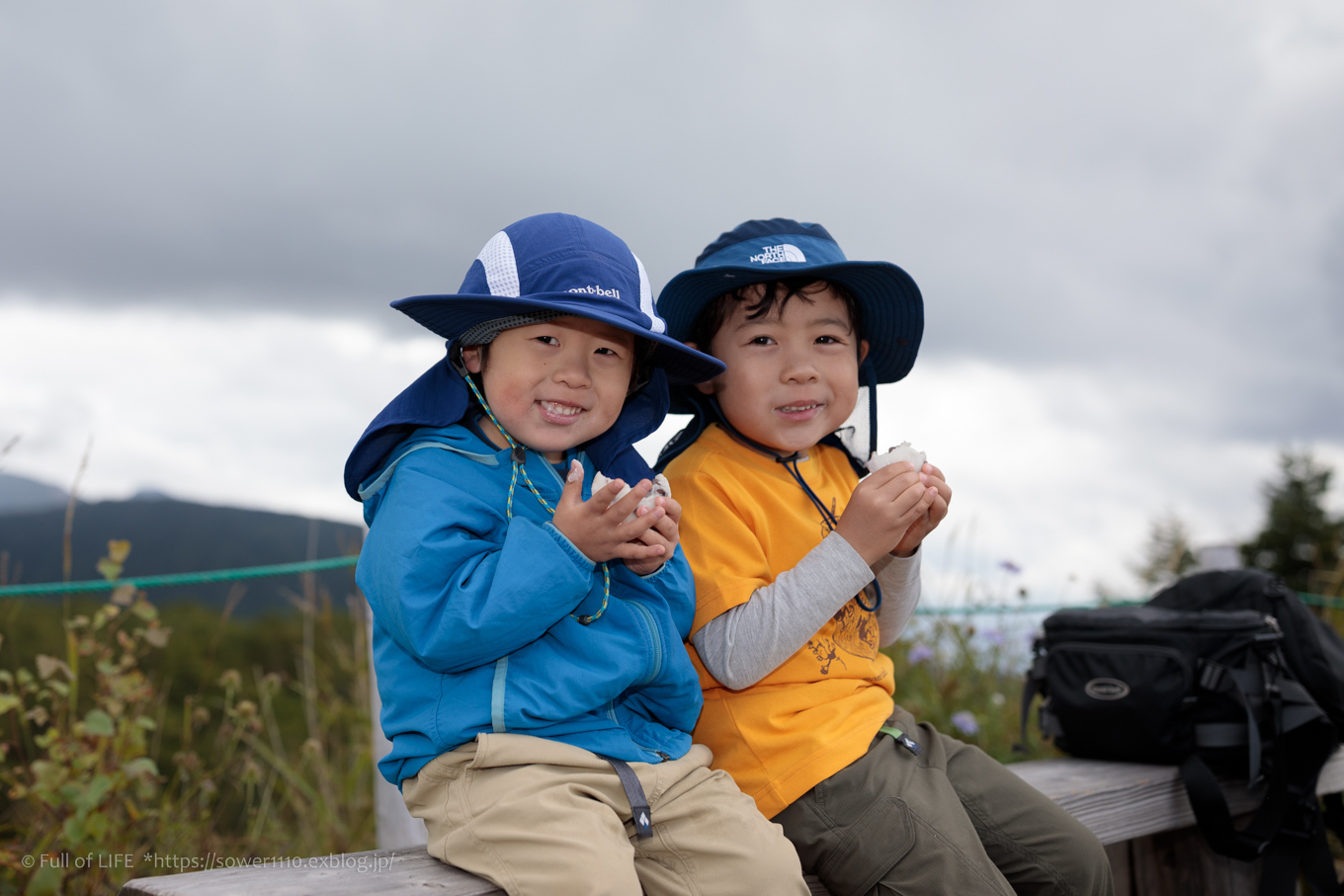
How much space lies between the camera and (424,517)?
1.68 meters

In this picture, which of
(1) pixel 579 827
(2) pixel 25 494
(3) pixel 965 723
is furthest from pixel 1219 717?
(2) pixel 25 494

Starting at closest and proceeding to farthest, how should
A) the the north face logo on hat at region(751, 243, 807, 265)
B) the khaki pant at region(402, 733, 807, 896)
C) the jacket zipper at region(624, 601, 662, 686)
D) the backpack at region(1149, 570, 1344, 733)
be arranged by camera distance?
1. the khaki pant at region(402, 733, 807, 896)
2. the jacket zipper at region(624, 601, 662, 686)
3. the the north face logo on hat at region(751, 243, 807, 265)
4. the backpack at region(1149, 570, 1344, 733)

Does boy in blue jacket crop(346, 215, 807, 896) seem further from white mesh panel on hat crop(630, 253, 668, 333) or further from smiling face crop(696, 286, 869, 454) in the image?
smiling face crop(696, 286, 869, 454)

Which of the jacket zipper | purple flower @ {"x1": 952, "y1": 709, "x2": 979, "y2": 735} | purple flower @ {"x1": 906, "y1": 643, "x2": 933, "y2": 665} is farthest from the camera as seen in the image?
purple flower @ {"x1": 906, "y1": 643, "x2": 933, "y2": 665}

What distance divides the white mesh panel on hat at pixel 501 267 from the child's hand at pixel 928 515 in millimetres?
943

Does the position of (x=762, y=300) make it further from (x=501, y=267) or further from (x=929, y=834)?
(x=929, y=834)

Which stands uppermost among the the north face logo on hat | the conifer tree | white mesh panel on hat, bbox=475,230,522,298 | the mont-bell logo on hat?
the the north face logo on hat

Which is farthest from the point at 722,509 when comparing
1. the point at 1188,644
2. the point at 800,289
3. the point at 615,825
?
the point at 1188,644

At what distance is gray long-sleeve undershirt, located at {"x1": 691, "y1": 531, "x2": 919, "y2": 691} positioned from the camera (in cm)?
194

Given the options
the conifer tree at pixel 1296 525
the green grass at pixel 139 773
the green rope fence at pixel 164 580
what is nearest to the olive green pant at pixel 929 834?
the green rope fence at pixel 164 580

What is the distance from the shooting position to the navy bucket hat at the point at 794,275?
2195mm

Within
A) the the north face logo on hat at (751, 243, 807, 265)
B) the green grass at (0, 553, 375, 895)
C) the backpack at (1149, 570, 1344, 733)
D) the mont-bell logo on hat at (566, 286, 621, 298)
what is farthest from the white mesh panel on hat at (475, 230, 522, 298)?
the backpack at (1149, 570, 1344, 733)

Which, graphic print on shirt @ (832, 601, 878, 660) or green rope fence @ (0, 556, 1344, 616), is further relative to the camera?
green rope fence @ (0, 556, 1344, 616)

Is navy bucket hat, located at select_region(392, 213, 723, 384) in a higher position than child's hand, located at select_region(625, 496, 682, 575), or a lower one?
higher
